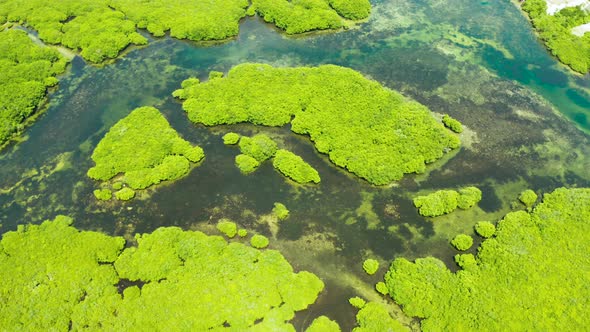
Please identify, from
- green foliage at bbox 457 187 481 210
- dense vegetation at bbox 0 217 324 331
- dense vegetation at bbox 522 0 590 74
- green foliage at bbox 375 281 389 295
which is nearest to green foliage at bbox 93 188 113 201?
dense vegetation at bbox 0 217 324 331

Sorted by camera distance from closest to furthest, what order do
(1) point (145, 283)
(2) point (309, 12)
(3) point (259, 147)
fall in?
(1) point (145, 283), (3) point (259, 147), (2) point (309, 12)

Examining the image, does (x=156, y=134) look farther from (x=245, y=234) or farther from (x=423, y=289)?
(x=423, y=289)

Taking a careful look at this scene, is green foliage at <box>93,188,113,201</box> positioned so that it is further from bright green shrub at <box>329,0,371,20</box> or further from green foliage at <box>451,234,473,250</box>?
bright green shrub at <box>329,0,371,20</box>

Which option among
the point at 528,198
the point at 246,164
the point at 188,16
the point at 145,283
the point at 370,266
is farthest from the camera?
the point at 188,16

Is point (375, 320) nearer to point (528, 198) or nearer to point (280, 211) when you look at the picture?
point (280, 211)

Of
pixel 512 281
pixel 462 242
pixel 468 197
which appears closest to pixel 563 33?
pixel 468 197

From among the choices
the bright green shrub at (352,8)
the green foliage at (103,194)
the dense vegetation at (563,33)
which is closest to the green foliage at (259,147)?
the green foliage at (103,194)
